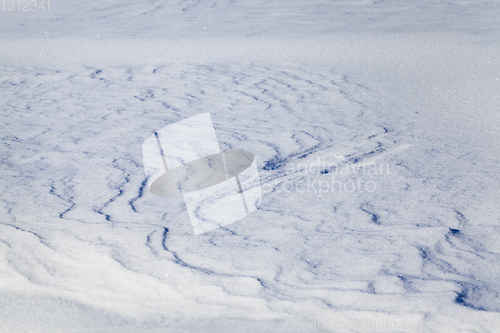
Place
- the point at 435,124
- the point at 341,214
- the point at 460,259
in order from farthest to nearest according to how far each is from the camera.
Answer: the point at 435,124 → the point at 341,214 → the point at 460,259

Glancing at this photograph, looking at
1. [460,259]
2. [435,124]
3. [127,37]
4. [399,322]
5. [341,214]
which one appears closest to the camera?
[399,322]

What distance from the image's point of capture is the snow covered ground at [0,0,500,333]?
5.92 ft

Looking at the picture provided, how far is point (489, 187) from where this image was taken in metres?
2.46

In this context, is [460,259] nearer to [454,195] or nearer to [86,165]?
[454,195]

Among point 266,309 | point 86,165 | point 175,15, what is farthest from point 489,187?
point 175,15

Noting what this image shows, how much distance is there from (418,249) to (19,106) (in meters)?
3.22

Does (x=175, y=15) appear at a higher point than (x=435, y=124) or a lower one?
higher

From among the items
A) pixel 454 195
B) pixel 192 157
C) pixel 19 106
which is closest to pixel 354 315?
pixel 454 195

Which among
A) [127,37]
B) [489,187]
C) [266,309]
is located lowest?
[266,309]

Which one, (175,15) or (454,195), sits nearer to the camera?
(454,195)

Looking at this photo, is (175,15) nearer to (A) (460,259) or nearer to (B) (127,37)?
(B) (127,37)

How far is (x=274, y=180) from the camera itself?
2.66 meters

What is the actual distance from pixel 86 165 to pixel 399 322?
80.1 inches

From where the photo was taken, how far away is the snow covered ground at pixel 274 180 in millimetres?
1806
